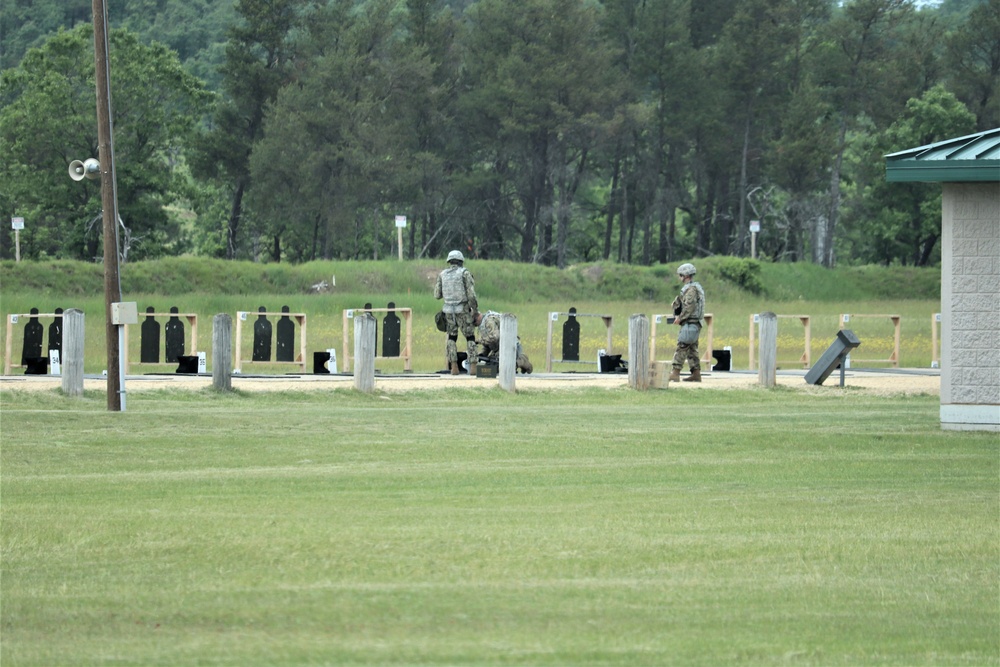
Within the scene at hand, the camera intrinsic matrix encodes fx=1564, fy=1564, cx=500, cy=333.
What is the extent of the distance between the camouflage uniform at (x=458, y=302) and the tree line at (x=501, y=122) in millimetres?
43479

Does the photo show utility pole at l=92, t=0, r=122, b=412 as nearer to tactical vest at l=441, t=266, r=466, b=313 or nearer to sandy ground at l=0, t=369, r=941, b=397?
sandy ground at l=0, t=369, r=941, b=397

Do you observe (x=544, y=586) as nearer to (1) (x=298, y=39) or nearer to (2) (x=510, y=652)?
(2) (x=510, y=652)

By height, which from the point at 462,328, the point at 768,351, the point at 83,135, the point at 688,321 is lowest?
the point at 768,351

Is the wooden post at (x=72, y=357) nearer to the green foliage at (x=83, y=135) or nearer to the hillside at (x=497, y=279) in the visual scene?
the hillside at (x=497, y=279)

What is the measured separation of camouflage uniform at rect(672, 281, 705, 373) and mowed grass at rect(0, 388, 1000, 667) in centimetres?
805

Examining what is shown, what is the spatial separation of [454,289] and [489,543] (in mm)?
17002

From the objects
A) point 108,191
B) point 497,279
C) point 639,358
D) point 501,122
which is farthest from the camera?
point 501,122

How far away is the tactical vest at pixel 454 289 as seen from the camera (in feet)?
88.9

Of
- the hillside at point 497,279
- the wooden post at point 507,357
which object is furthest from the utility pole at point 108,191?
the hillside at point 497,279

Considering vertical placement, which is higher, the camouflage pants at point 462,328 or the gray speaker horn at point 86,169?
the gray speaker horn at point 86,169

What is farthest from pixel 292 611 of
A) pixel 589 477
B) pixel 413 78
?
pixel 413 78

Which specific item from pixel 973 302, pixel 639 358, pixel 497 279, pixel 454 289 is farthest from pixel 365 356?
pixel 497 279

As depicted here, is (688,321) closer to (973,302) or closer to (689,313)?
(689,313)

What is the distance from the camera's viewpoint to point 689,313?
26688 mm
